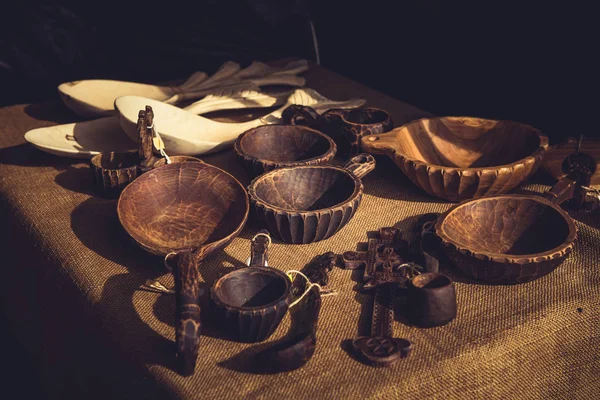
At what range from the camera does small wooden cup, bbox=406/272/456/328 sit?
1220 mm

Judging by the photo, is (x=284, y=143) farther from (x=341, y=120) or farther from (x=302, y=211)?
(x=302, y=211)

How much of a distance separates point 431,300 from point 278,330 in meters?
0.29

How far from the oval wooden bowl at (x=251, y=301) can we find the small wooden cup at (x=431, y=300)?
238 millimetres

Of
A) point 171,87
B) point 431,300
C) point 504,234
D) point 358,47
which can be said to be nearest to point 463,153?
point 504,234

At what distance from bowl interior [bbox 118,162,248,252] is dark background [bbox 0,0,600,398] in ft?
2.55

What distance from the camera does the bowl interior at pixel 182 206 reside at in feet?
4.98

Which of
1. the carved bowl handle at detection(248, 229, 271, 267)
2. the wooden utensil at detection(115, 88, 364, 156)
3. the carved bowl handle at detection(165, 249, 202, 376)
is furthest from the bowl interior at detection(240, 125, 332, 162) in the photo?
the carved bowl handle at detection(165, 249, 202, 376)

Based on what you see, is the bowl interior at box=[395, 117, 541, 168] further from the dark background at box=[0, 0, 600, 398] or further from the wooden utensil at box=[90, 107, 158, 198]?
the wooden utensil at box=[90, 107, 158, 198]

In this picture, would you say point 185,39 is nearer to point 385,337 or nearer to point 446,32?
point 446,32

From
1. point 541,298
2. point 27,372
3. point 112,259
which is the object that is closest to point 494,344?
point 541,298

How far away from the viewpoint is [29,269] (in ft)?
5.71

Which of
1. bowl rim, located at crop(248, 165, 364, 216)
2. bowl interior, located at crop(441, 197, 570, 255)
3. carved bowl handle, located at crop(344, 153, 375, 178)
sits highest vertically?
bowl rim, located at crop(248, 165, 364, 216)

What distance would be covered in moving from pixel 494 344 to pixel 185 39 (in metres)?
2.05

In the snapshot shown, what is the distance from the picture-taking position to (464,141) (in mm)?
1844
